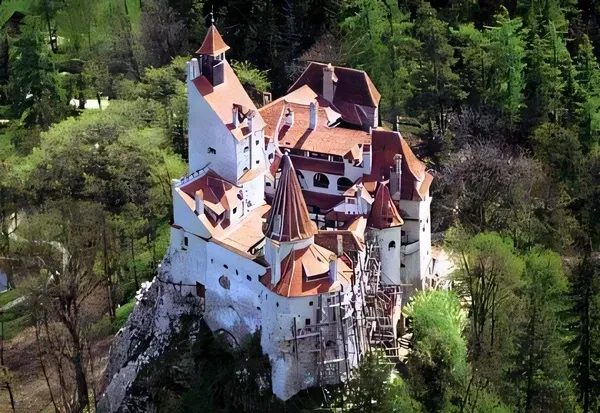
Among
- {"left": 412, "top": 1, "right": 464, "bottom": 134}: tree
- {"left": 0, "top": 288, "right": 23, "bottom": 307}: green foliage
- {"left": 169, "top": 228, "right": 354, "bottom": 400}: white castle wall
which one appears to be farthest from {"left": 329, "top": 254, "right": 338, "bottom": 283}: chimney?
Answer: {"left": 0, "top": 288, "right": 23, "bottom": 307}: green foliage

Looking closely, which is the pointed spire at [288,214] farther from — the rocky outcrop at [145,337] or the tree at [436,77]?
the tree at [436,77]

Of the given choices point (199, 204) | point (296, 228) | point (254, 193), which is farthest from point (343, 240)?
point (199, 204)

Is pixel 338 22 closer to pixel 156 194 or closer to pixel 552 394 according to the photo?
pixel 156 194

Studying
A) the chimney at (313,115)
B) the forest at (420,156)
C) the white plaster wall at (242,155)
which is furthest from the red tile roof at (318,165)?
the forest at (420,156)

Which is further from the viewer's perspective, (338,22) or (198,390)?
(338,22)

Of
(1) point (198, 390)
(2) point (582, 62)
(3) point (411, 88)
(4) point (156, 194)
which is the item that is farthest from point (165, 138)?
(2) point (582, 62)

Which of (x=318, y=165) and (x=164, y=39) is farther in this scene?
(x=164, y=39)

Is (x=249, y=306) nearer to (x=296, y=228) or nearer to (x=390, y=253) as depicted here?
(x=296, y=228)
